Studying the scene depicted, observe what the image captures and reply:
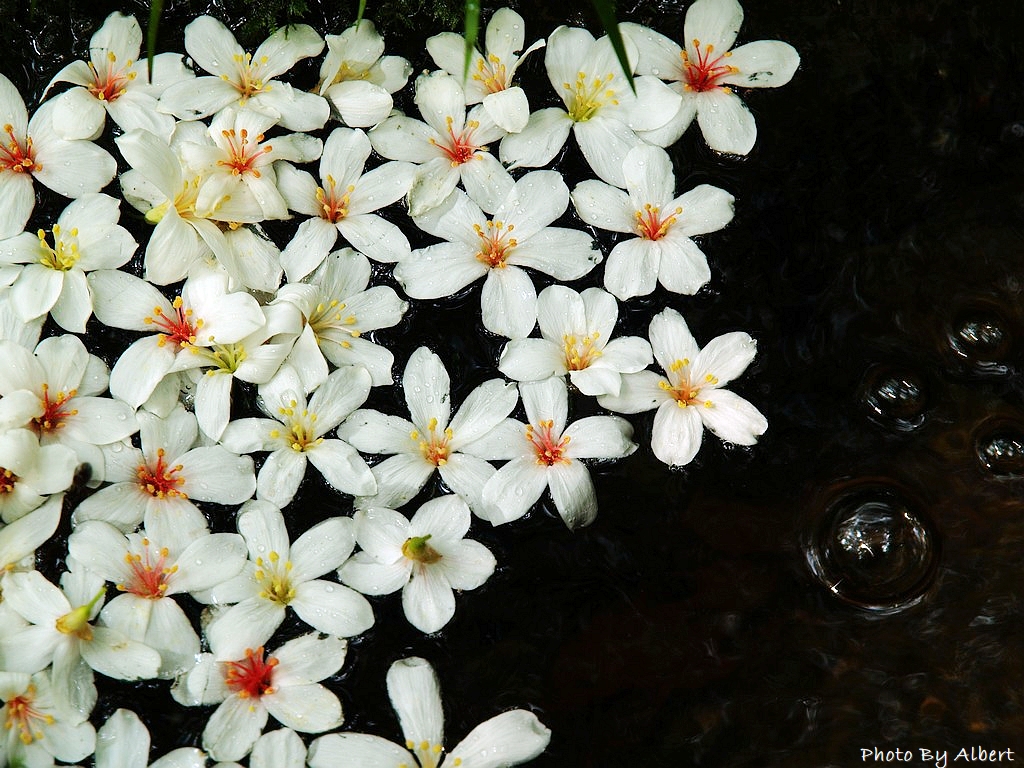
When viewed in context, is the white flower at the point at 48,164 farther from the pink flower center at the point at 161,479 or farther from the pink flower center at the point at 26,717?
the pink flower center at the point at 26,717

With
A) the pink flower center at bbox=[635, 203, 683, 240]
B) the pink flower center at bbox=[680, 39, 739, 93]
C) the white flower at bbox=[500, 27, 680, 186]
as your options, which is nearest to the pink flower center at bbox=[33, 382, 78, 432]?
the white flower at bbox=[500, 27, 680, 186]

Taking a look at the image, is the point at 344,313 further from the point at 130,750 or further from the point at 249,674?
the point at 130,750

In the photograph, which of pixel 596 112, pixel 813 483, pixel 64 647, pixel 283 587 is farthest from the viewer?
pixel 596 112

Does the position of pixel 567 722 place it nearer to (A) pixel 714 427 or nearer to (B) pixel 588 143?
(A) pixel 714 427

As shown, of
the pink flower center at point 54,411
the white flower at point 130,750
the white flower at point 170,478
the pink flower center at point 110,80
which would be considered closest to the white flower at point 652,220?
the white flower at point 170,478

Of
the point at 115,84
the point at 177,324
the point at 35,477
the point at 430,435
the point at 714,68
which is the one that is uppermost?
the point at 115,84

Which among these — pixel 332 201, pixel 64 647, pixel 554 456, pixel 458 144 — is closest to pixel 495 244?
pixel 458 144

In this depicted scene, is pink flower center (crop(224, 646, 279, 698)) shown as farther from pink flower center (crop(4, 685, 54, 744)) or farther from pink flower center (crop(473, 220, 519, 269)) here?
pink flower center (crop(473, 220, 519, 269))
